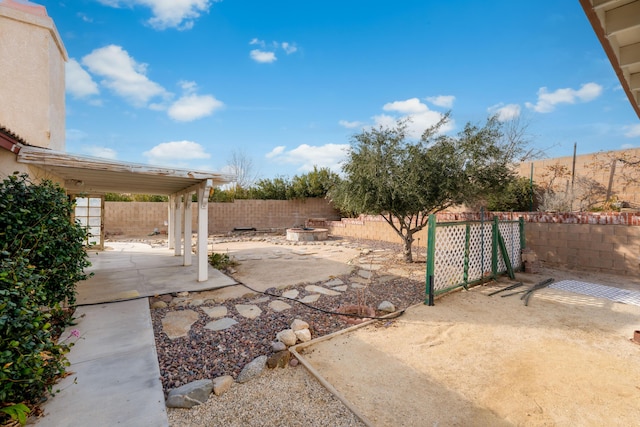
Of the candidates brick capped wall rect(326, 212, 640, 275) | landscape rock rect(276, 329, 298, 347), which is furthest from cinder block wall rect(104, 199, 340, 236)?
landscape rock rect(276, 329, 298, 347)

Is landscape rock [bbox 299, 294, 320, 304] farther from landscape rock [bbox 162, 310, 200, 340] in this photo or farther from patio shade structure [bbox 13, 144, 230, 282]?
patio shade structure [bbox 13, 144, 230, 282]

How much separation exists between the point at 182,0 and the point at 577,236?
10844mm

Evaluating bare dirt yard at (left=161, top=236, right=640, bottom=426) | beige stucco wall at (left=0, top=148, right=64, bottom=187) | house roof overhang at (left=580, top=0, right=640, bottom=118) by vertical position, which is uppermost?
house roof overhang at (left=580, top=0, right=640, bottom=118)

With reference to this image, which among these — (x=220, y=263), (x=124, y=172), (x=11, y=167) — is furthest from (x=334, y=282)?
(x=11, y=167)

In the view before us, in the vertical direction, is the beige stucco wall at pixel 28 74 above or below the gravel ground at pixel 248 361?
above

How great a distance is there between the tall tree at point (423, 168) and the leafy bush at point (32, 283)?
5.78m

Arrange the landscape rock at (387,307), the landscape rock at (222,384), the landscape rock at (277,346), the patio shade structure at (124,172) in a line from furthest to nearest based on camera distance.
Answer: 1. the landscape rock at (387,307)
2. the patio shade structure at (124,172)
3. the landscape rock at (277,346)
4. the landscape rock at (222,384)

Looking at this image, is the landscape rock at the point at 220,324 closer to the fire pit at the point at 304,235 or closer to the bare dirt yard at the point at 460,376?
the bare dirt yard at the point at 460,376

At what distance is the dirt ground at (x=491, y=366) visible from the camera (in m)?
2.19

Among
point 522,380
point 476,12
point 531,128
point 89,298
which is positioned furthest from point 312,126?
point 522,380

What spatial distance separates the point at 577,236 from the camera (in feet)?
23.1

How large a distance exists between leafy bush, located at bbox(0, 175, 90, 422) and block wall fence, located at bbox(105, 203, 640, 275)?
29.5 feet

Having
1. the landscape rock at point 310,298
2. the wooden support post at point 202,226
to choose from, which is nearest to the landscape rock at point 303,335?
the landscape rock at point 310,298

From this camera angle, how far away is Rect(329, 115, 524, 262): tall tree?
274 inches
